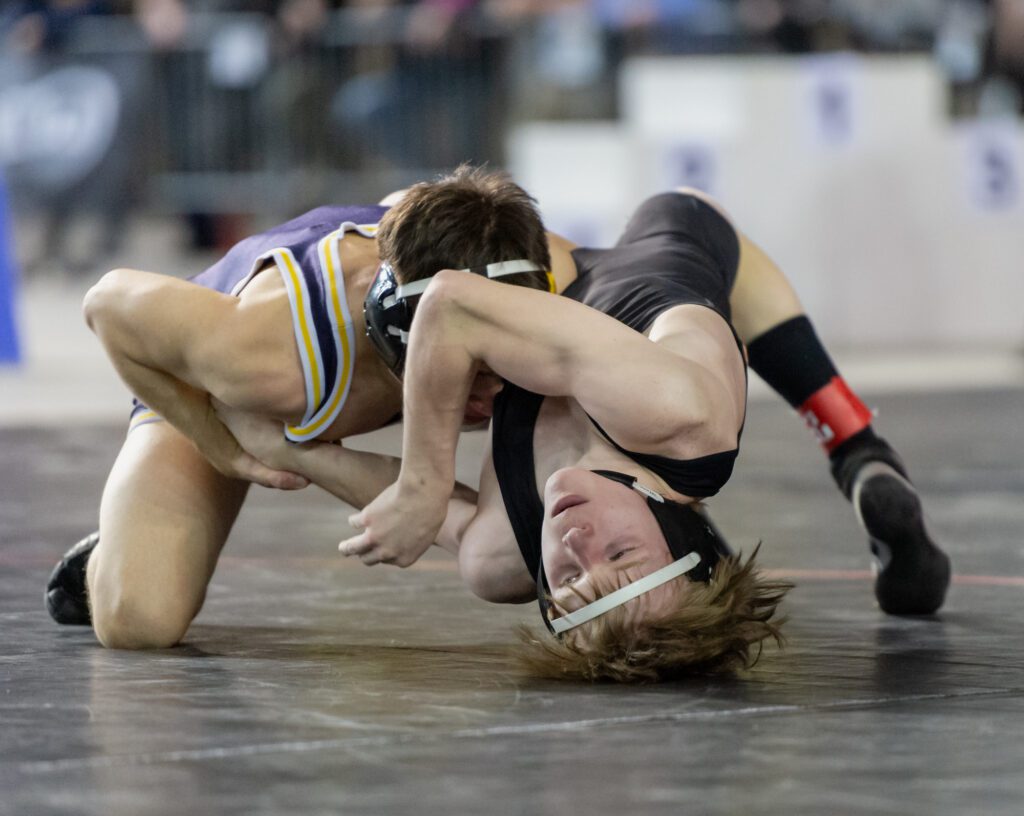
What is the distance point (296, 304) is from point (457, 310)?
480 millimetres

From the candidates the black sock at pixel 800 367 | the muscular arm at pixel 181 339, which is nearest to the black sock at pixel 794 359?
the black sock at pixel 800 367

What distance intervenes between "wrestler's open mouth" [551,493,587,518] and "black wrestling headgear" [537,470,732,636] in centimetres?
7

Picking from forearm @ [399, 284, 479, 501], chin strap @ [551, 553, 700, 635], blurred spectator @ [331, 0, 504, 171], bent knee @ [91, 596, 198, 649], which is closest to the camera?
chin strap @ [551, 553, 700, 635]

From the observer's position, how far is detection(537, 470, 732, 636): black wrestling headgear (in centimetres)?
254

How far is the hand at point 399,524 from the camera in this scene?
2.80m

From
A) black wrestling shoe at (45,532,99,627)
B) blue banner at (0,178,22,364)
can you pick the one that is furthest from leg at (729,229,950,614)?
blue banner at (0,178,22,364)

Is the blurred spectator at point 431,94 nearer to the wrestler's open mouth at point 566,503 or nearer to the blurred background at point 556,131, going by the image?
the blurred background at point 556,131

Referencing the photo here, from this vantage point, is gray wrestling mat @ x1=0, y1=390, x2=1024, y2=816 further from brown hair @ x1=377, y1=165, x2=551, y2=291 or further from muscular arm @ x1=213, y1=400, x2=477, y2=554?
brown hair @ x1=377, y1=165, x2=551, y2=291

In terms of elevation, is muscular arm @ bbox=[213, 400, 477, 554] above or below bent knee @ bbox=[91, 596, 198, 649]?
above

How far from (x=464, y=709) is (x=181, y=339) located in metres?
0.91

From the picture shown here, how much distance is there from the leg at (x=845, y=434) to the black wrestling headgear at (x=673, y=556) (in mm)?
678

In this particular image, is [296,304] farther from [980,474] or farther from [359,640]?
[980,474]

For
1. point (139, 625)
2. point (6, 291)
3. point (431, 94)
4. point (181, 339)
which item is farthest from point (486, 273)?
point (431, 94)

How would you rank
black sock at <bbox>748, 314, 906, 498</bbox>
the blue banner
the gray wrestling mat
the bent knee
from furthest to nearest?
the blue banner < black sock at <bbox>748, 314, 906, 498</bbox> < the bent knee < the gray wrestling mat
